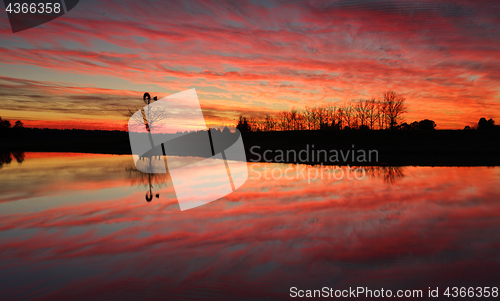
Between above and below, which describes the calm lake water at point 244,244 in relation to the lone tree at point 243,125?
below

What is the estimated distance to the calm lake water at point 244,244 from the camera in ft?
14.5

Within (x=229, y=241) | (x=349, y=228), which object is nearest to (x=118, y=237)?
(x=229, y=241)

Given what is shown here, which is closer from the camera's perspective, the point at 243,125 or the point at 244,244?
the point at 244,244

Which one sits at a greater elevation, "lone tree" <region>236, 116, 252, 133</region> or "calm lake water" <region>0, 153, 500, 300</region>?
"lone tree" <region>236, 116, 252, 133</region>

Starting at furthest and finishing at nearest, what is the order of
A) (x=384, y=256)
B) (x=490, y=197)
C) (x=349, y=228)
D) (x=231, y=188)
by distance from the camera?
(x=231, y=188), (x=490, y=197), (x=349, y=228), (x=384, y=256)

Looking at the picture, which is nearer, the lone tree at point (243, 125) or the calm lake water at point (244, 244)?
the calm lake water at point (244, 244)

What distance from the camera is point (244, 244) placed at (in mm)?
5930

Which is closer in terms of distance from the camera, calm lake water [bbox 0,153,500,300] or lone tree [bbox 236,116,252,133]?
calm lake water [bbox 0,153,500,300]

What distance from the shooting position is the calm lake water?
4.43 m

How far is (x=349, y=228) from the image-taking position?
680 centimetres

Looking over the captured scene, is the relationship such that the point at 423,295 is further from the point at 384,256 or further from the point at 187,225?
the point at 187,225

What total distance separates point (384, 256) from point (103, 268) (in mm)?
5339

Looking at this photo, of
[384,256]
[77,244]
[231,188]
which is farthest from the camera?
[231,188]

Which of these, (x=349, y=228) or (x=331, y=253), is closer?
(x=331, y=253)
